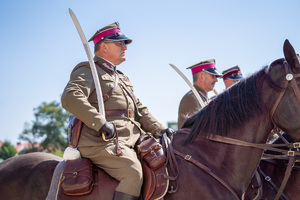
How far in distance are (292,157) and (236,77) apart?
679cm

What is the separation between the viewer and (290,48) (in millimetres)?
4484

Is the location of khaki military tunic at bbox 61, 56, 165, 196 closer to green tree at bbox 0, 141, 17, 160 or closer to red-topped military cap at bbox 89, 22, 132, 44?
red-topped military cap at bbox 89, 22, 132, 44

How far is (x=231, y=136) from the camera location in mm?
4719

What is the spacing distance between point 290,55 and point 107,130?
250cm

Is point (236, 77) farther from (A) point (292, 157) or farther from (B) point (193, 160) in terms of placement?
(B) point (193, 160)

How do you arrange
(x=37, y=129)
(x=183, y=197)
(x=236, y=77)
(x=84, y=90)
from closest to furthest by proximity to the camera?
(x=183, y=197) → (x=84, y=90) → (x=236, y=77) → (x=37, y=129)

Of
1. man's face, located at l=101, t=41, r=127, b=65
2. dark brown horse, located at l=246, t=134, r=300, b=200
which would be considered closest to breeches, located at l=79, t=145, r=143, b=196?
man's face, located at l=101, t=41, r=127, b=65

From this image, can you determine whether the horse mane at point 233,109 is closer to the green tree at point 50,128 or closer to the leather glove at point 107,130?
the leather glove at point 107,130

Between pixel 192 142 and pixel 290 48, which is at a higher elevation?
pixel 290 48

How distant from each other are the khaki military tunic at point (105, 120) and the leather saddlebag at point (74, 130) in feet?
0.20

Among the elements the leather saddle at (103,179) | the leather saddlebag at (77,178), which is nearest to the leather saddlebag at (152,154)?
the leather saddle at (103,179)

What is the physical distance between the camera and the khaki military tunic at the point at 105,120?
4.43 m

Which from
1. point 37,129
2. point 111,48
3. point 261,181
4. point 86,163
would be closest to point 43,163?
point 86,163

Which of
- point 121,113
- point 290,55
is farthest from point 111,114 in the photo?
point 290,55
